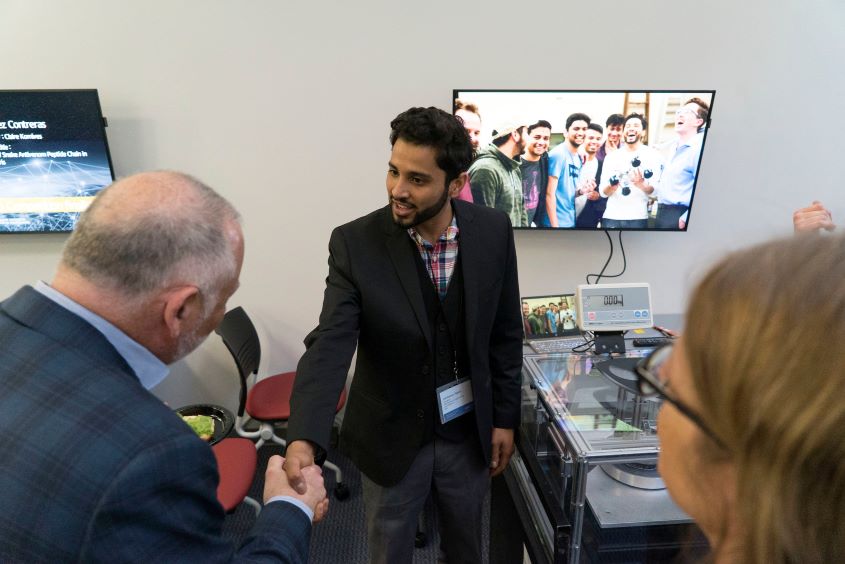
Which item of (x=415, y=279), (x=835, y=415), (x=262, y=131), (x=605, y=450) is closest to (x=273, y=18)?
(x=262, y=131)

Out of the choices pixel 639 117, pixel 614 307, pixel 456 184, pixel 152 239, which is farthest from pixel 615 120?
pixel 152 239

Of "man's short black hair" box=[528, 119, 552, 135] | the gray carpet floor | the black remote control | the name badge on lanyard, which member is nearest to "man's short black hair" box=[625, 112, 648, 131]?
"man's short black hair" box=[528, 119, 552, 135]

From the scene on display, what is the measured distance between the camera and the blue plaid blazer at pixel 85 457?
711 millimetres

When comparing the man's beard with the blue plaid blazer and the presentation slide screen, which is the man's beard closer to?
the blue plaid blazer

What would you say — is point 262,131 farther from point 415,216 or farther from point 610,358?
point 610,358

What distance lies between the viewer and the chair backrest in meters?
2.21

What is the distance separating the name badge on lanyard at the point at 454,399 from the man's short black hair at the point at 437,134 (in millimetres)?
666

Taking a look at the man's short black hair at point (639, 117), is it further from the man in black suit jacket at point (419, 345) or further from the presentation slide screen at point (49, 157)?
the presentation slide screen at point (49, 157)

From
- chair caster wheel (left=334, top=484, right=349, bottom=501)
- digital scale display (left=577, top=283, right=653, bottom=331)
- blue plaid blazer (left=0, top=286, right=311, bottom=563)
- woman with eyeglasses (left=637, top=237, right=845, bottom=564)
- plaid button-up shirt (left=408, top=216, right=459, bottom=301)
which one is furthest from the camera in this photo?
chair caster wheel (left=334, top=484, right=349, bottom=501)

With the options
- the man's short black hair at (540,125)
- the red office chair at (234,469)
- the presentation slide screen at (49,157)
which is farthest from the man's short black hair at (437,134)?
the presentation slide screen at (49,157)

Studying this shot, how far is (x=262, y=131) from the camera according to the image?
8.23 ft

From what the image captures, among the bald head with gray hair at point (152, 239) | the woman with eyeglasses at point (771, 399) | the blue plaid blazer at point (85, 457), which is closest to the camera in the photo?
the woman with eyeglasses at point (771, 399)

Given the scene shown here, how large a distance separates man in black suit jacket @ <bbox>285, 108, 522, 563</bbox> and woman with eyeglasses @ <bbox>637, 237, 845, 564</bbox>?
3.19 ft

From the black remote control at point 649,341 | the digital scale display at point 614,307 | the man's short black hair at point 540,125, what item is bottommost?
the black remote control at point 649,341
